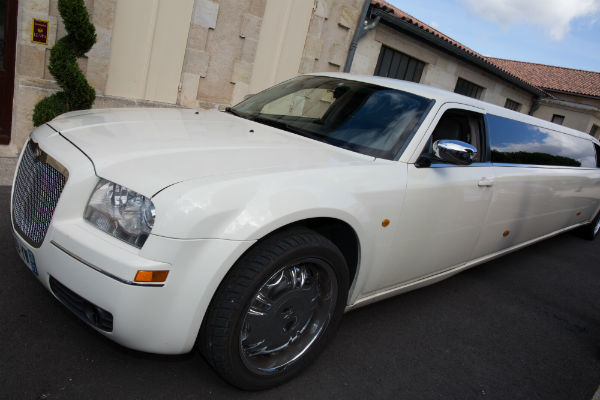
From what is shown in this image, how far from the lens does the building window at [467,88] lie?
14666mm

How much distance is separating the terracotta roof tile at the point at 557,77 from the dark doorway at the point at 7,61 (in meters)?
26.2

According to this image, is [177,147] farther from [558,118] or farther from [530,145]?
[558,118]

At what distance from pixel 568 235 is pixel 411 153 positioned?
6105 millimetres

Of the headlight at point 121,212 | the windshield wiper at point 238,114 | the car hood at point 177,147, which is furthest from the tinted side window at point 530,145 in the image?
the headlight at point 121,212

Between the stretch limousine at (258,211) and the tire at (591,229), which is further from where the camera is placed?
the tire at (591,229)

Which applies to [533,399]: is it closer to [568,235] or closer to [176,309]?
[176,309]

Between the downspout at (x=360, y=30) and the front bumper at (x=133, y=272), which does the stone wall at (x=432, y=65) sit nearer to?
the downspout at (x=360, y=30)

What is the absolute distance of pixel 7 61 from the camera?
A: 5902mm

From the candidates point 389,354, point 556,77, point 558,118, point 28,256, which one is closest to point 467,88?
point 389,354

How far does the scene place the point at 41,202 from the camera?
2127mm

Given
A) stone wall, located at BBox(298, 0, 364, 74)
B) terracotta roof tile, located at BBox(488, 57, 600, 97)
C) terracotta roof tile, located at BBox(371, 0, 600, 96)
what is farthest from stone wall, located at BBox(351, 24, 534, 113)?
terracotta roof tile, located at BBox(488, 57, 600, 97)

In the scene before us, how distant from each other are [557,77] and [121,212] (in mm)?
33846

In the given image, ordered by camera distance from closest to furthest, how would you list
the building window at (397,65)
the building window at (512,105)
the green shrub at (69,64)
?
the green shrub at (69,64) < the building window at (397,65) < the building window at (512,105)

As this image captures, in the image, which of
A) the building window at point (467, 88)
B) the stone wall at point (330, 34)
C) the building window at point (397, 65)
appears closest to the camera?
the stone wall at point (330, 34)
